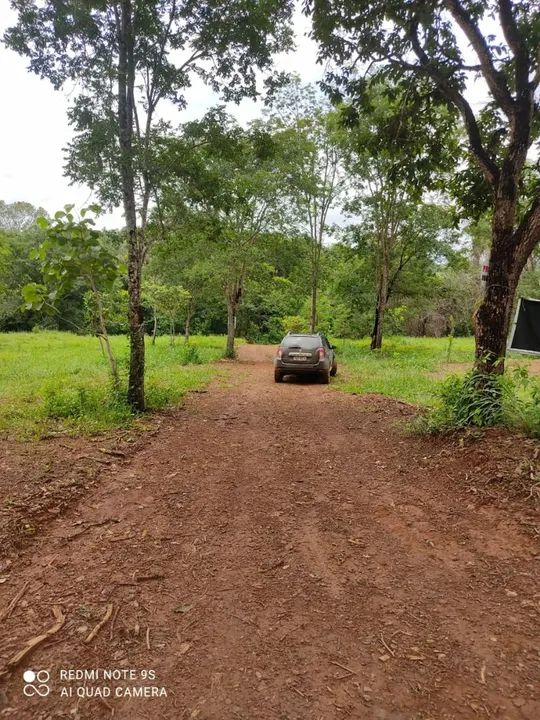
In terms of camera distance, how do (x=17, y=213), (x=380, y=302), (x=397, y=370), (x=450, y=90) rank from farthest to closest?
(x=17, y=213) → (x=380, y=302) → (x=397, y=370) → (x=450, y=90)

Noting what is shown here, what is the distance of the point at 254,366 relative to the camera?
18203 mm

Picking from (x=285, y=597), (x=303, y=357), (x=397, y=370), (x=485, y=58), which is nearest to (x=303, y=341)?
(x=303, y=357)

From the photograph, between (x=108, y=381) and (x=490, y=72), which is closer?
(x=490, y=72)

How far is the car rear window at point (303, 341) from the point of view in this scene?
42.0ft

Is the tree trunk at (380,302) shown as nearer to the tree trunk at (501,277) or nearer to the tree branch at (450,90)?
the tree branch at (450,90)

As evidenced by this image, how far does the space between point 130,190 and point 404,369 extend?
→ 1238 cm

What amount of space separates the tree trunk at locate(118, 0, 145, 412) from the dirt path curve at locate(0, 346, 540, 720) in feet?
9.93

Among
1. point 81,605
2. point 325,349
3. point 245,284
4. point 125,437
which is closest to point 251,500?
point 81,605

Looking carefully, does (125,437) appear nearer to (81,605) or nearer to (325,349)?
(81,605)

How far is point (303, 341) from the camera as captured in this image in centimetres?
1291

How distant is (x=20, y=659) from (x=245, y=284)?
2071 centimetres

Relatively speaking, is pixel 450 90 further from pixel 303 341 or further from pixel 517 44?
pixel 303 341

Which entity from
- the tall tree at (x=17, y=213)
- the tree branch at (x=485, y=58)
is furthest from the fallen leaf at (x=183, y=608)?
the tall tree at (x=17, y=213)

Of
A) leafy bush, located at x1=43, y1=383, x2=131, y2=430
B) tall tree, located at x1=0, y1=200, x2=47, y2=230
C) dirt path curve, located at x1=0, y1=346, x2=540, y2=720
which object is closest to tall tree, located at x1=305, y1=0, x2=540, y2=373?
dirt path curve, located at x1=0, y1=346, x2=540, y2=720
